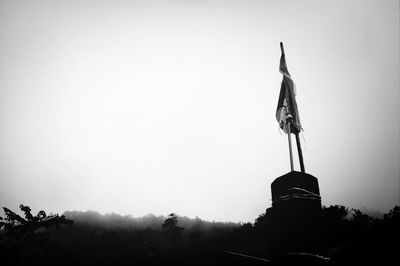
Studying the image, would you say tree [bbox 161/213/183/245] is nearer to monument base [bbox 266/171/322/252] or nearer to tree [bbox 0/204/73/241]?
tree [bbox 0/204/73/241]

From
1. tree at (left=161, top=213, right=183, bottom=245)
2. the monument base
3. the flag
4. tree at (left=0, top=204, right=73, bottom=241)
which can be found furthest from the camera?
tree at (left=161, top=213, right=183, bottom=245)

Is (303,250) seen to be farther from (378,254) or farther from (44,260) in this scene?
(44,260)

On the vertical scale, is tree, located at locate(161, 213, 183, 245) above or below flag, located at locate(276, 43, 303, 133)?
below

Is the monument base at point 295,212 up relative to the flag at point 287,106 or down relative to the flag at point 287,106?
down

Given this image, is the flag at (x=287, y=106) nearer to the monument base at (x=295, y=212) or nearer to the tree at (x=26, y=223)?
the monument base at (x=295, y=212)

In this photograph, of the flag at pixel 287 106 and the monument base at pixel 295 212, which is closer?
the monument base at pixel 295 212

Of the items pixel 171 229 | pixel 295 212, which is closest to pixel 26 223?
pixel 171 229

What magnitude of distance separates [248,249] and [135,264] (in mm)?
4595

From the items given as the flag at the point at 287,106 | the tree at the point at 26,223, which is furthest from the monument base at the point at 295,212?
the tree at the point at 26,223

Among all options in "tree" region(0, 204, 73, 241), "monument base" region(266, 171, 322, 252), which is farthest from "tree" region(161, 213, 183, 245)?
"monument base" region(266, 171, 322, 252)

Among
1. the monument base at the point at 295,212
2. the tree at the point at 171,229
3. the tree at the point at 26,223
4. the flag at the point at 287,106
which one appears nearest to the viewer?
the monument base at the point at 295,212

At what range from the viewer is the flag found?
11.5 meters

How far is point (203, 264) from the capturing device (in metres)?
9.45

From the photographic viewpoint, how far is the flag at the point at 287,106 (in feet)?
37.6
